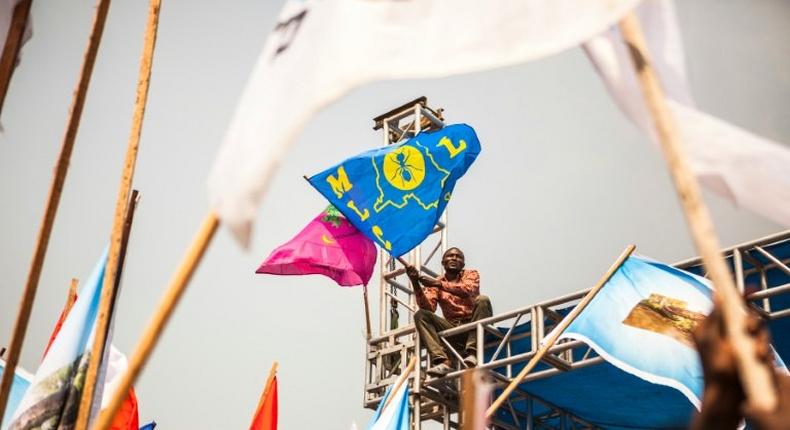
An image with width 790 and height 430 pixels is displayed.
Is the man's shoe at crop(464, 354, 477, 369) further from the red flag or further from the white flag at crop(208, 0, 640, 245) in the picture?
the white flag at crop(208, 0, 640, 245)

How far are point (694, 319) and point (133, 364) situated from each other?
6385 mm

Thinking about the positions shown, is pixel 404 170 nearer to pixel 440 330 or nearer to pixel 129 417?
pixel 440 330

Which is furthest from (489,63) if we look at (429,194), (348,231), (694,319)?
(348,231)

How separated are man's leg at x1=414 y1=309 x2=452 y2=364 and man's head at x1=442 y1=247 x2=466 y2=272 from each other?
1.76 feet

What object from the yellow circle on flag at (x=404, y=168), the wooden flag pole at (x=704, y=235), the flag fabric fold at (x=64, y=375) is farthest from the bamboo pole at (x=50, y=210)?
the yellow circle on flag at (x=404, y=168)

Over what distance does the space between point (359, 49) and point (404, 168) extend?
7020mm

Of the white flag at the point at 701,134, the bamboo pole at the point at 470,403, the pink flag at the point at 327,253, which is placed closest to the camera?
the bamboo pole at the point at 470,403

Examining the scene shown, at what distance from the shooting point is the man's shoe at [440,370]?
1061cm

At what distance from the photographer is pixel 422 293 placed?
11.2m

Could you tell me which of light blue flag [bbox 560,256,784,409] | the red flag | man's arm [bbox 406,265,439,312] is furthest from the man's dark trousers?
the red flag

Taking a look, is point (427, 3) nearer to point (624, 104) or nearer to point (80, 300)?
point (624, 104)

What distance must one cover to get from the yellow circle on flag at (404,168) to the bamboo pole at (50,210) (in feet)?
20.9

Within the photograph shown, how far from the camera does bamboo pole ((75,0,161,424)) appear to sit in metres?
3.28

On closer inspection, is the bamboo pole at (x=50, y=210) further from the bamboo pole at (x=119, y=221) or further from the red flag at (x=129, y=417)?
the red flag at (x=129, y=417)
